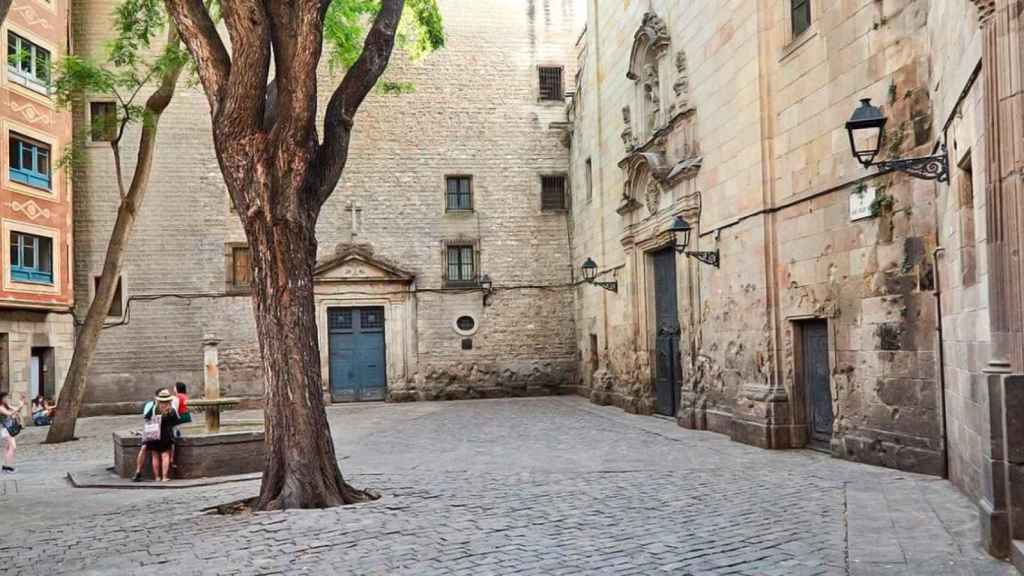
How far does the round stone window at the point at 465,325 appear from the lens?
25031 millimetres

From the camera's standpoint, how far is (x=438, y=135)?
25.4 m

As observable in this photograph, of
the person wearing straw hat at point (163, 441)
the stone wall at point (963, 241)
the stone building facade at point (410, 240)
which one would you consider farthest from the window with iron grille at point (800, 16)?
the stone building facade at point (410, 240)

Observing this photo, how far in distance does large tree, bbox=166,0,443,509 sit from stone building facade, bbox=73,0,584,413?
1581 cm

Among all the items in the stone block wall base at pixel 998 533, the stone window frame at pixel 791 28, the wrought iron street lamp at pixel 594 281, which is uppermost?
the stone window frame at pixel 791 28

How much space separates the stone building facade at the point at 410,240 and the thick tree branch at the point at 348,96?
15.1m

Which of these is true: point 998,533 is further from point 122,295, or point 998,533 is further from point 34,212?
point 122,295

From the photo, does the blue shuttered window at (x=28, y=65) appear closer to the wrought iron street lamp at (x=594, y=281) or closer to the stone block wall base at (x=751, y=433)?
the wrought iron street lamp at (x=594, y=281)

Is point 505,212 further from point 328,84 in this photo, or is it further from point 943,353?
point 943,353

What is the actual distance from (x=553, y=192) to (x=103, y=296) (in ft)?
42.3

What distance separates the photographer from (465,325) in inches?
989

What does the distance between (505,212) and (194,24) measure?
57.0 feet

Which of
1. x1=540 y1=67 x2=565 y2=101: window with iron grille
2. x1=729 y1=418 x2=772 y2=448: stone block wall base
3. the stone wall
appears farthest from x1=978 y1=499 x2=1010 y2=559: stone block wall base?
x1=540 y1=67 x2=565 y2=101: window with iron grille

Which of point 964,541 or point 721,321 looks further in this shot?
point 721,321

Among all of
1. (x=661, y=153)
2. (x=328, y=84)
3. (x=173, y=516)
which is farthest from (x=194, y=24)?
(x=328, y=84)
